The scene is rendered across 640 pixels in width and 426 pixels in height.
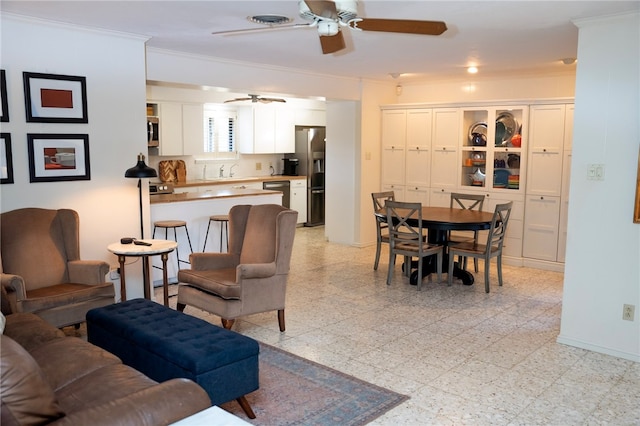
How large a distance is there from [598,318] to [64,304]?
12.4 feet

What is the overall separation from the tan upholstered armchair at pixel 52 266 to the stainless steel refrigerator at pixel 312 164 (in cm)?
557

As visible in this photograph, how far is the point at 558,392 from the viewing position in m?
3.36

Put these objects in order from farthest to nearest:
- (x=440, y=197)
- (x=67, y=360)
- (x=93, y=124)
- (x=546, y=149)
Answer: (x=440, y=197) → (x=546, y=149) → (x=93, y=124) → (x=67, y=360)

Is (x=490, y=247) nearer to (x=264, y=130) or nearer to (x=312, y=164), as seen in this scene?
(x=312, y=164)

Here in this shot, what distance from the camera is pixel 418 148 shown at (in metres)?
7.61

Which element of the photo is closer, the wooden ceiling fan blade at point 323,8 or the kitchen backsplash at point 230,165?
the wooden ceiling fan blade at point 323,8

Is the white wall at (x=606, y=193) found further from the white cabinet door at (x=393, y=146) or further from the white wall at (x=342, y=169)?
the white wall at (x=342, y=169)

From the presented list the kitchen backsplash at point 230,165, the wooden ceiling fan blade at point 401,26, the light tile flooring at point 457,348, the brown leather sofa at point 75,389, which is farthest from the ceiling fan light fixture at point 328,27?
the kitchen backsplash at point 230,165

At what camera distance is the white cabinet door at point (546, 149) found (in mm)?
6383

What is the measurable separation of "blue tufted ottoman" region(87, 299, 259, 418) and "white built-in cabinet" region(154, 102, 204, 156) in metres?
5.10

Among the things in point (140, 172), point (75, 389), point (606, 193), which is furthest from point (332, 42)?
point (75, 389)

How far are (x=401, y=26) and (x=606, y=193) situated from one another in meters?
2.01

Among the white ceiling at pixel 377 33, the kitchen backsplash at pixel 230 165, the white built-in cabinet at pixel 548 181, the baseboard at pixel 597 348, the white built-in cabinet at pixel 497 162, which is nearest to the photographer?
the white ceiling at pixel 377 33

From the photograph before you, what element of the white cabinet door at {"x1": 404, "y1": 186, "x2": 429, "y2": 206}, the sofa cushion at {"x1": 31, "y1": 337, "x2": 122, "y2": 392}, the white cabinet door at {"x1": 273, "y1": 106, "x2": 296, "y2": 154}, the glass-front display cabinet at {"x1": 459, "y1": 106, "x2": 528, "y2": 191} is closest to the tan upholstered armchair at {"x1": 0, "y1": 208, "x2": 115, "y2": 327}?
the sofa cushion at {"x1": 31, "y1": 337, "x2": 122, "y2": 392}
